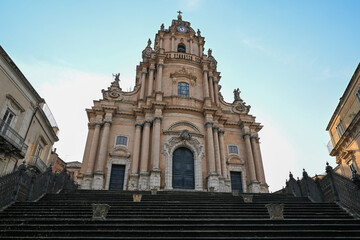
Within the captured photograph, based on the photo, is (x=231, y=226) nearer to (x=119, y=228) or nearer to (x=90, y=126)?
(x=119, y=228)

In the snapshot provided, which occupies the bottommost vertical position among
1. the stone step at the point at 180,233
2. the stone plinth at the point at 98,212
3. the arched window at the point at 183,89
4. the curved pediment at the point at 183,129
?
the stone step at the point at 180,233

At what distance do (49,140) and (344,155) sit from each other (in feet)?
92.2

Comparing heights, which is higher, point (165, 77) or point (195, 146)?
point (165, 77)

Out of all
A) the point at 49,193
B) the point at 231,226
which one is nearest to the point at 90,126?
the point at 49,193

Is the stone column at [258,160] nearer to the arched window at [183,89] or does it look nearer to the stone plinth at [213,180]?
the stone plinth at [213,180]

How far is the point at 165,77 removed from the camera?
25.2 m

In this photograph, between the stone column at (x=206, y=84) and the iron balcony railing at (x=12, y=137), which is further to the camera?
the stone column at (x=206, y=84)

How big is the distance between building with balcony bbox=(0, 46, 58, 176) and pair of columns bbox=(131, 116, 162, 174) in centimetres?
820

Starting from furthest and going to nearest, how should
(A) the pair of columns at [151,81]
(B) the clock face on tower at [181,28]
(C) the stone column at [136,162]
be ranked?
(B) the clock face on tower at [181,28], (A) the pair of columns at [151,81], (C) the stone column at [136,162]

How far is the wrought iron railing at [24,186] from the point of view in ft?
30.2

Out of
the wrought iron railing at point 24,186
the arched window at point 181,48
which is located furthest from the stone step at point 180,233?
the arched window at point 181,48

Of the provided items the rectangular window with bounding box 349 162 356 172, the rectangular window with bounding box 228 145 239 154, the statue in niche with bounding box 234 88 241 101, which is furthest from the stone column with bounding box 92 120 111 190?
the rectangular window with bounding box 349 162 356 172

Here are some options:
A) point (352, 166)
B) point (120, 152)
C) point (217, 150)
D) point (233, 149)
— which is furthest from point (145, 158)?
point (352, 166)

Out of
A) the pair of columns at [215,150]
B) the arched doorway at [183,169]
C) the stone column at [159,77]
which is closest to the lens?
the arched doorway at [183,169]
